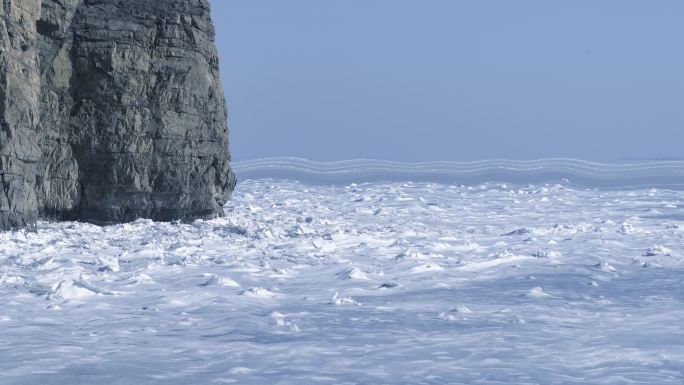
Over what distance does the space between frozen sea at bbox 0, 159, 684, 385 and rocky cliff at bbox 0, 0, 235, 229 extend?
0.47 meters

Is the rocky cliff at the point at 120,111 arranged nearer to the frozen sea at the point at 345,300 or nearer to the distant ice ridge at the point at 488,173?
the frozen sea at the point at 345,300

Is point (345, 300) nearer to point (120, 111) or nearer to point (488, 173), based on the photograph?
point (120, 111)

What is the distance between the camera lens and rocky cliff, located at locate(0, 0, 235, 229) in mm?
11273

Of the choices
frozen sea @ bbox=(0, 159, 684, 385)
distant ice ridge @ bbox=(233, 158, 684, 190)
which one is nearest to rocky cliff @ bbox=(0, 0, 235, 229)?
frozen sea @ bbox=(0, 159, 684, 385)

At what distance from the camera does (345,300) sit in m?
7.04

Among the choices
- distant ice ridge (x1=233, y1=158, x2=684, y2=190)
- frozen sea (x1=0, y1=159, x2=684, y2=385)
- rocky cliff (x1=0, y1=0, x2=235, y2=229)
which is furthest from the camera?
distant ice ridge (x1=233, y1=158, x2=684, y2=190)

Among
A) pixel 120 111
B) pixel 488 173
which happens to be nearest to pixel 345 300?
pixel 120 111

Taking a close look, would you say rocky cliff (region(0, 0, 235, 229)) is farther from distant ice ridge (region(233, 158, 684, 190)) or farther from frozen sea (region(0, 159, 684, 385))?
distant ice ridge (region(233, 158, 684, 190))

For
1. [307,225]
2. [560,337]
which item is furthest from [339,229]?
[560,337]

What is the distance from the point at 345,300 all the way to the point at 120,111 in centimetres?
555

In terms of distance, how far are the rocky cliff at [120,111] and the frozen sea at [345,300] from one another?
470mm

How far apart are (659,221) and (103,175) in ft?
26.6

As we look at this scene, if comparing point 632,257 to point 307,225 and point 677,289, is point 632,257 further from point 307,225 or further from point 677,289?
point 307,225

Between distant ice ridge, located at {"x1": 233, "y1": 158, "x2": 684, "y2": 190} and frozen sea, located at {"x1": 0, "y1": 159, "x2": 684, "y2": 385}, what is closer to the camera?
frozen sea, located at {"x1": 0, "y1": 159, "x2": 684, "y2": 385}
